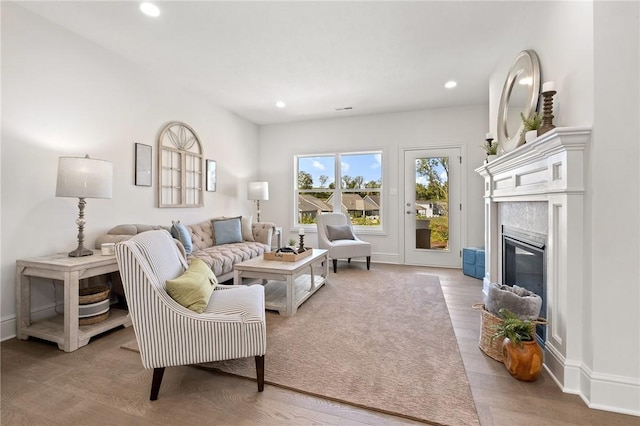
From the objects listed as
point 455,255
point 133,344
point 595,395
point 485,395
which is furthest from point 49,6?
point 455,255

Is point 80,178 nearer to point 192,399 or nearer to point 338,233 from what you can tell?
point 192,399

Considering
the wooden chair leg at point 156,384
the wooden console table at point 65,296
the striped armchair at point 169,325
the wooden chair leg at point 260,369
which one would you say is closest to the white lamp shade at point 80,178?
the wooden console table at point 65,296

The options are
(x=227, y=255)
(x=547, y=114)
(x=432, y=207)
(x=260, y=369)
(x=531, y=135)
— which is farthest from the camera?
(x=432, y=207)

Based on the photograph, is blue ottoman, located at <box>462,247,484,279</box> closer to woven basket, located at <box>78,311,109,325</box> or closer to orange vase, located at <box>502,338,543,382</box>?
orange vase, located at <box>502,338,543,382</box>

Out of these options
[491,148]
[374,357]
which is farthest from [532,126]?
[374,357]

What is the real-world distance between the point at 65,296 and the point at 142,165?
180cm

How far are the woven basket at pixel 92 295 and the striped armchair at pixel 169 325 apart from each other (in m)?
→ 1.13

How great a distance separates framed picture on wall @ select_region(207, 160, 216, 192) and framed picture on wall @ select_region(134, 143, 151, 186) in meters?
1.06

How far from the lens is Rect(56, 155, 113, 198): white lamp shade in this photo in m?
2.30

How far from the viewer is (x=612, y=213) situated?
59.6 inches

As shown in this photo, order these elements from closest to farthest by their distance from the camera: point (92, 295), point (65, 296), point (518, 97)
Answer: point (65, 296) → point (92, 295) → point (518, 97)

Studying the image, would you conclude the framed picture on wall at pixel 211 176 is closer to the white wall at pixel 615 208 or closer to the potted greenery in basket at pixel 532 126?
the potted greenery in basket at pixel 532 126

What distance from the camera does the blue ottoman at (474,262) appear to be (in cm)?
401

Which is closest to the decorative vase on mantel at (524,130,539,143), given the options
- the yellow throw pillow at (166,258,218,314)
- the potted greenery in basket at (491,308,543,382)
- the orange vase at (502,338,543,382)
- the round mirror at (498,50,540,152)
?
the round mirror at (498,50,540,152)
